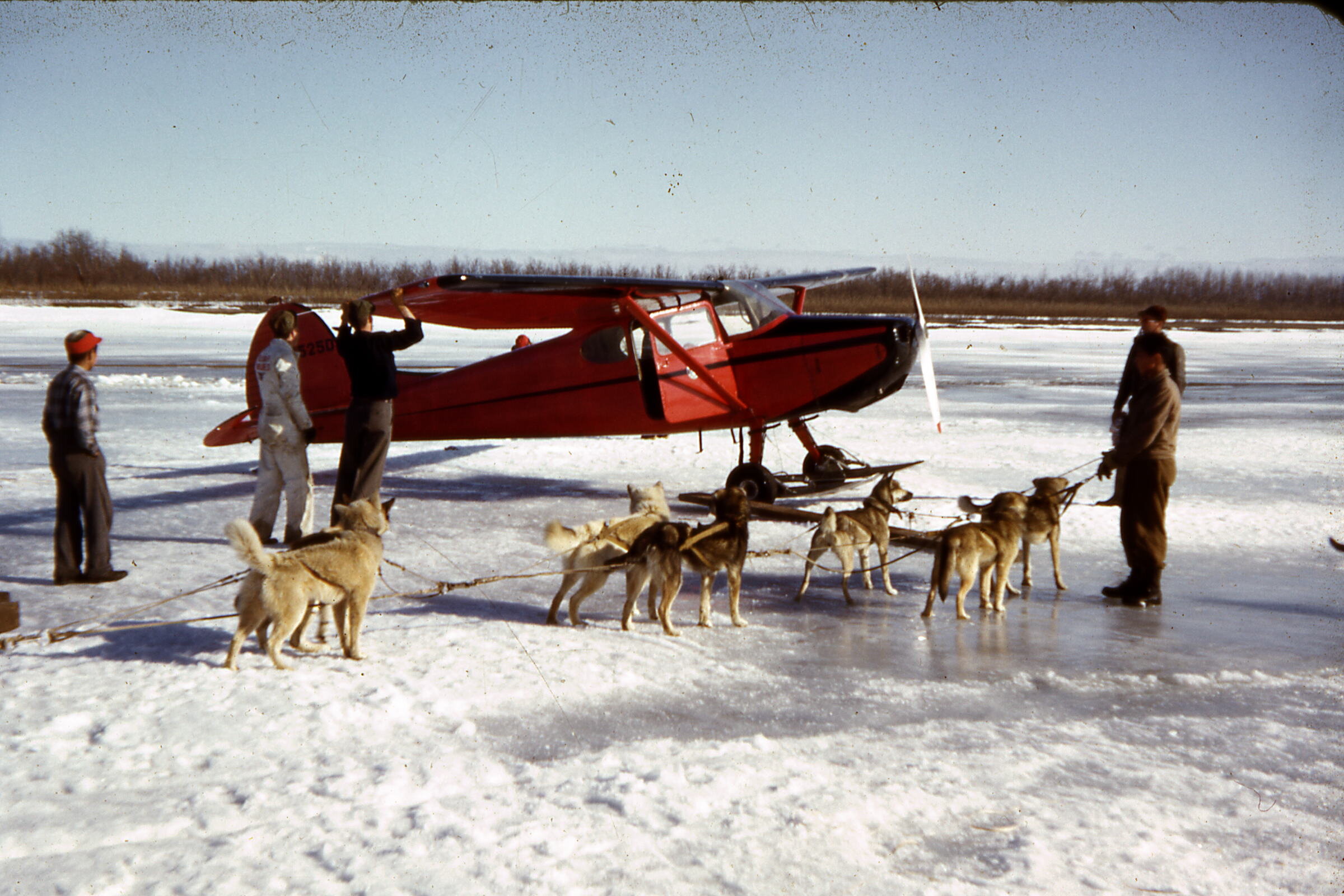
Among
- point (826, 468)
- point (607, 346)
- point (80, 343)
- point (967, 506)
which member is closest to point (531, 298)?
point (607, 346)

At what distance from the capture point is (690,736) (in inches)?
175

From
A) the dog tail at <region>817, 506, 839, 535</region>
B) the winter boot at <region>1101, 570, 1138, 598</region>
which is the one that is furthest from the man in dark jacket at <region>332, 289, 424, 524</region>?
the winter boot at <region>1101, 570, 1138, 598</region>

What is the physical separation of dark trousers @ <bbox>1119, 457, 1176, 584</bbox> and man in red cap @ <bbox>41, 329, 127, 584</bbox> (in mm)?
7308

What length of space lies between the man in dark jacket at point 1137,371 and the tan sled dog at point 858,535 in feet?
5.29

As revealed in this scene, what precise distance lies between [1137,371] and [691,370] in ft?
15.4

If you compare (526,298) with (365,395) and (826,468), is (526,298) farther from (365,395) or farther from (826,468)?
(826,468)

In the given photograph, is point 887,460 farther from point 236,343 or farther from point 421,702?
point 236,343

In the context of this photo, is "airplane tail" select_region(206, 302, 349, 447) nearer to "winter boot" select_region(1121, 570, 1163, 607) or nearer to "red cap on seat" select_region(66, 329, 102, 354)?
"red cap on seat" select_region(66, 329, 102, 354)

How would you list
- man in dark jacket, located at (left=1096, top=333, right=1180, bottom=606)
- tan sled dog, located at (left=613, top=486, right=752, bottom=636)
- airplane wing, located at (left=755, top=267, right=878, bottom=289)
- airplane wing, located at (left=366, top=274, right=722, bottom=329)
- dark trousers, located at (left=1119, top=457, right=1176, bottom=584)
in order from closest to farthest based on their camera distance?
tan sled dog, located at (left=613, top=486, right=752, bottom=636), man in dark jacket, located at (left=1096, top=333, right=1180, bottom=606), dark trousers, located at (left=1119, top=457, right=1176, bottom=584), airplane wing, located at (left=366, top=274, right=722, bottom=329), airplane wing, located at (left=755, top=267, right=878, bottom=289)

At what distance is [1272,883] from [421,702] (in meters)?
3.67

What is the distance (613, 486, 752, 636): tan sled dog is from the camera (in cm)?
588

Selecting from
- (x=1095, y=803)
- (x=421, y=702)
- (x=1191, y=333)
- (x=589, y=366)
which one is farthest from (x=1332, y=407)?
(x=1191, y=333)

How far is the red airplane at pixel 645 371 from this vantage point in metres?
10.2

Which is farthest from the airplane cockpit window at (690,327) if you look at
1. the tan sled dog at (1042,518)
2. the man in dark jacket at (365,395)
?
the tan sled dog at (1042,518)
